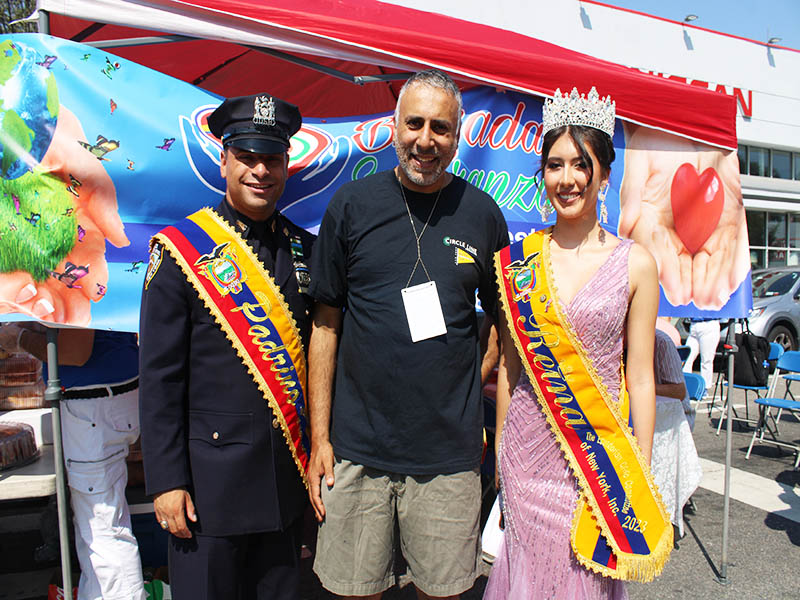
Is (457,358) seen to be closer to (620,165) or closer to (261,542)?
(261,542)

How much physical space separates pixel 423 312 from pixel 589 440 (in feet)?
2.19

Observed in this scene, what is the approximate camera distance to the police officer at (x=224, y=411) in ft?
5.38

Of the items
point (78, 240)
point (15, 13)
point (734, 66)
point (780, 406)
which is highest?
point (734, 66)

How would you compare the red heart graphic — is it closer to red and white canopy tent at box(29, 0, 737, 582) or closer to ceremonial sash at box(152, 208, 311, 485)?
red and white canopy tent at box(29, 0, 737, 582)

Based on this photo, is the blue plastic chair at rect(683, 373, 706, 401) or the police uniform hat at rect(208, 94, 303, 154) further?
the blue plastic chair at rect(683, 373, 706, 401)

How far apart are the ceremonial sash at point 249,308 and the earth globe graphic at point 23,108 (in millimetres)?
563

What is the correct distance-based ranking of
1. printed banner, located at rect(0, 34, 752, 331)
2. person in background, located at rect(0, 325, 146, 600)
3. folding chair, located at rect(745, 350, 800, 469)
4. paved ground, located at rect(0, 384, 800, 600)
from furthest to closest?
folding chair, located at rect(745, 350, 800, 469) < paved ground, located at rect(0, 384, 800, 600) < person in background, located at rect(0, 325, 146, 600) < printed banner, located at rect(0, 34, 752, 331)

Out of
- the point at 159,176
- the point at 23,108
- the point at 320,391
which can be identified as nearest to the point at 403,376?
the point at 320,391

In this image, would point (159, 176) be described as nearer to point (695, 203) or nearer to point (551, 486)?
point (551, 486)

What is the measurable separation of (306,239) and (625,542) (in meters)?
1.43

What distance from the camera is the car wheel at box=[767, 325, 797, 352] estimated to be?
9430 millimetres

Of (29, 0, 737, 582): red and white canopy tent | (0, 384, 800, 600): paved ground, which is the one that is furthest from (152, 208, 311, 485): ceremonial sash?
(0, 384, 800, 600): paved ground

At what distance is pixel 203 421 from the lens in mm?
1698

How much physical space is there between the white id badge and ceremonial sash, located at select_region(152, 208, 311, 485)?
15.9 inches
